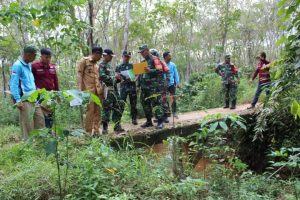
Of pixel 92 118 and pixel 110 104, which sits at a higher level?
pixel 110 104

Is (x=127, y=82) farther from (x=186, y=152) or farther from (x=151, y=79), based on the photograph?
(x=186, y=152)

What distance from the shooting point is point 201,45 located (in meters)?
31.4

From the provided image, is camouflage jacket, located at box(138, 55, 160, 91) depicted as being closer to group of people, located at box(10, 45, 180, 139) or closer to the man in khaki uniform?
group of people, located at box(10, 45, 180, 139)

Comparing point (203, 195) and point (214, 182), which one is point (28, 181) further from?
point (214, 182)

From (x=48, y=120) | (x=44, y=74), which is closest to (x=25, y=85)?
(x=44, y=74)

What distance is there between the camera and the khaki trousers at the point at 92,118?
17.7 ft

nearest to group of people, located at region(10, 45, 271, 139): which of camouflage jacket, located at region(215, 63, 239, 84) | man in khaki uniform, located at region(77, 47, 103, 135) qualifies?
man in khaki uniform, located at region(77, 47, 103, 135)

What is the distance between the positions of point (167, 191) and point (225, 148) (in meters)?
1.02

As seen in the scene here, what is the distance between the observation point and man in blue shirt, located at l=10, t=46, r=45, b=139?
15.1ft

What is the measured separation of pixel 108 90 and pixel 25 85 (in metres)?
1.49

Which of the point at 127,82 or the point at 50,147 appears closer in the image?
the point at 50,147

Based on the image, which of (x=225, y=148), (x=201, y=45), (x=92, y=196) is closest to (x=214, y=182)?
(x=225, y=148)

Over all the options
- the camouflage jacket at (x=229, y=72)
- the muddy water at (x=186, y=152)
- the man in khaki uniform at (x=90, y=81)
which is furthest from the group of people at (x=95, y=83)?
the camouflage jacket at (x=229, y=72)

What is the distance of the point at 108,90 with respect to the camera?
18.8 feet
